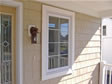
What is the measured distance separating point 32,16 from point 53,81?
4.92 feet

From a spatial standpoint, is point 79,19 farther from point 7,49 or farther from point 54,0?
point 7,49

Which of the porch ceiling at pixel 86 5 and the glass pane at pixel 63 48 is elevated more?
the porch ceiling at pixel 86 5

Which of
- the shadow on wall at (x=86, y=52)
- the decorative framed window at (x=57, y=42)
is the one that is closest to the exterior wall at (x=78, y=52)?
the shadow on wall at (x=86, y=52)

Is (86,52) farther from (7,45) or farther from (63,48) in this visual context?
(7,45)

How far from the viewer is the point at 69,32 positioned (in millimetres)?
3523

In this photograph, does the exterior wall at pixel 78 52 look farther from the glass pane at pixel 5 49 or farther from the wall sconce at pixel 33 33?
the glass pane at pixel 5 49

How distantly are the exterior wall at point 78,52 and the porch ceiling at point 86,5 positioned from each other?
17 centimetres

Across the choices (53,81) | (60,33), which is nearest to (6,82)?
(53,81)

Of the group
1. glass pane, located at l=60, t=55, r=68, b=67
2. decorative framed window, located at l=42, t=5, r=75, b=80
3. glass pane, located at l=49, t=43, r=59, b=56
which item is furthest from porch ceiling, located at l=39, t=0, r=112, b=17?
glass pane, located at l=60, t=55, r=68, b=67

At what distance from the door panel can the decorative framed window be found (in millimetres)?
631

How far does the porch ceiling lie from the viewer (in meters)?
3.16

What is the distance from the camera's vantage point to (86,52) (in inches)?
161

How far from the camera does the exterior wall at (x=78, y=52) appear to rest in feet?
8.49

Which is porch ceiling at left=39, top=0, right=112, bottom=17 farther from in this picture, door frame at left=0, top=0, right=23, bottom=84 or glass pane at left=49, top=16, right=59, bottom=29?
door frame at left=0, top=0, right=23, bottom=84
